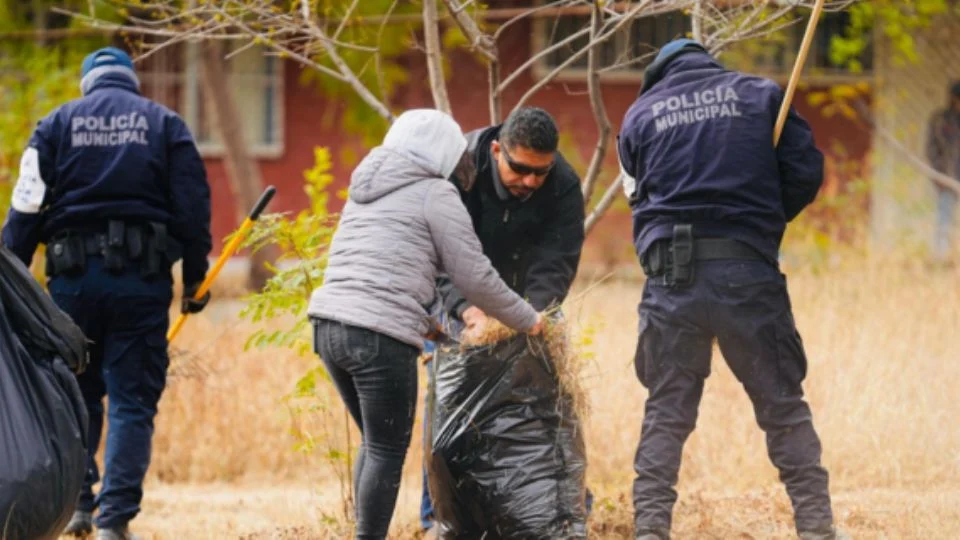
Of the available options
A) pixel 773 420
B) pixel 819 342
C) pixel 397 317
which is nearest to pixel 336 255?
pixel 397 317

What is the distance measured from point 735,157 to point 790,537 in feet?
4.77

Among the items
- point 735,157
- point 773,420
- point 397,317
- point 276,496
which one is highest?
point 735,157

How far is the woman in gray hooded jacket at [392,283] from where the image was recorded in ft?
14.7

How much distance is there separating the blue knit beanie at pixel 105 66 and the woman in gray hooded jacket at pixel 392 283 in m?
1.61

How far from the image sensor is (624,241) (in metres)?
15.0

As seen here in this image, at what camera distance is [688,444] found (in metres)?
6.92

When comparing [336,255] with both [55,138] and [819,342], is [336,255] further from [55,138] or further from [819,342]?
[819,342]

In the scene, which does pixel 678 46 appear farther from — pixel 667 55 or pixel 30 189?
pixel 30 189

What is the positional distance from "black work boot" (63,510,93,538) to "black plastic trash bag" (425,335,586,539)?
160 cm

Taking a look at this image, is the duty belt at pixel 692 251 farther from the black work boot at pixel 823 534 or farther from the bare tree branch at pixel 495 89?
the bare tree branch at pixel 495 89

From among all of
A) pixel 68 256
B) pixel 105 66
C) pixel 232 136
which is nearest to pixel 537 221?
pixel 68 256

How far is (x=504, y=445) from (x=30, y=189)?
6.78ft

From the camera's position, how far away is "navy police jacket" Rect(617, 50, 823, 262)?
4812 millimetres

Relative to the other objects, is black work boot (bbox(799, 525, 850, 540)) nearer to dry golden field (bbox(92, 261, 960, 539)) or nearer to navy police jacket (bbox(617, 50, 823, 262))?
dry golden field (bbox(92, 261, 960, 539))
